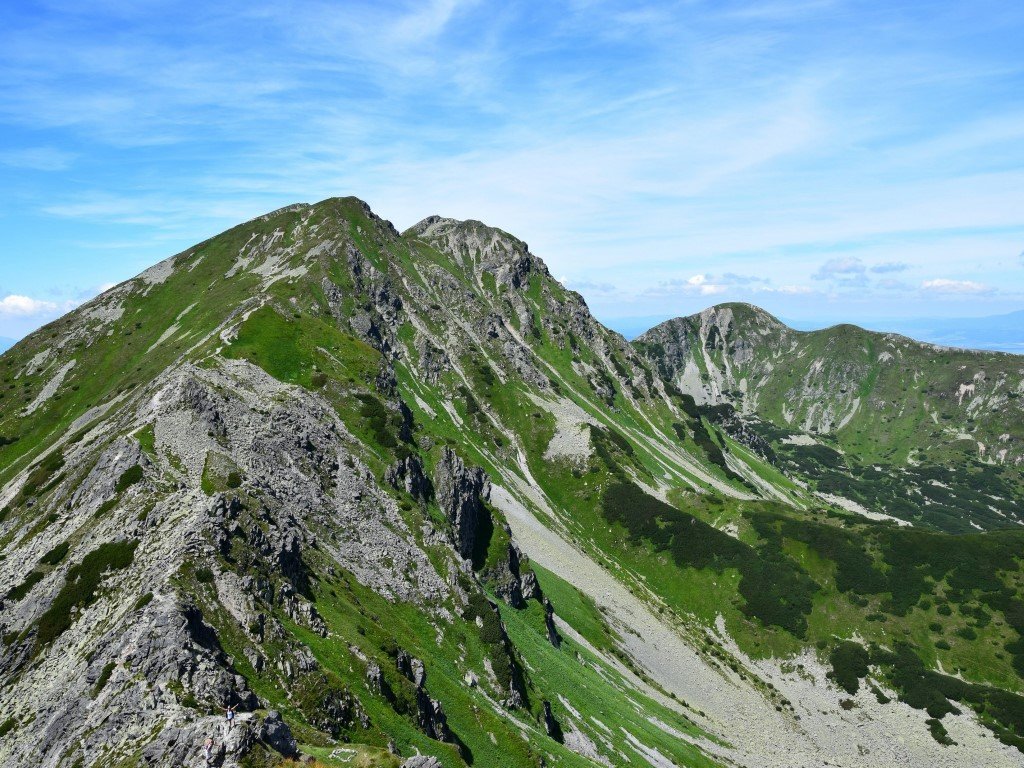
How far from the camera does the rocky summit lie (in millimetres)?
36625

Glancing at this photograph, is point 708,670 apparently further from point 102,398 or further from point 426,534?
point 102,398

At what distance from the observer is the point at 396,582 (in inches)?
2621

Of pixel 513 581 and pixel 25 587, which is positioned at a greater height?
pixel 25 587

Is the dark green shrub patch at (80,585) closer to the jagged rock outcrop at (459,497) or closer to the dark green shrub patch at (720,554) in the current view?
the jagged rock outcrop at (459,497)

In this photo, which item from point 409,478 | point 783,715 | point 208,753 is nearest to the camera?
point 208,753

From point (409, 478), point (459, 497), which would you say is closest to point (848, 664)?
point (459, 497)

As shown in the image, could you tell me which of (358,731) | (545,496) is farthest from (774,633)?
(358,731)

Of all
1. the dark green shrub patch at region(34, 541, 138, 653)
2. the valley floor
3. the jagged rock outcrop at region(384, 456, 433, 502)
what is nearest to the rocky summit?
the dark green shrub patch at region(34, 541, 138, 653)

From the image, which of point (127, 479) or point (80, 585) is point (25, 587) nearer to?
point (80, 585)

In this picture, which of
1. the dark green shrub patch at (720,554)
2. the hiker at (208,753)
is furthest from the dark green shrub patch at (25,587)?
the dark green shrub patch at (720,554)

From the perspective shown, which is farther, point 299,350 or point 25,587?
point 299,350

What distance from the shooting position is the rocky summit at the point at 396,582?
36.6 metres

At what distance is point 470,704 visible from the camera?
53000 millimetres

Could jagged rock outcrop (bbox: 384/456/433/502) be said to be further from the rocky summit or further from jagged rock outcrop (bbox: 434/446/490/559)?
jagged rock outcrop (bbox: 434/446/490/559)
